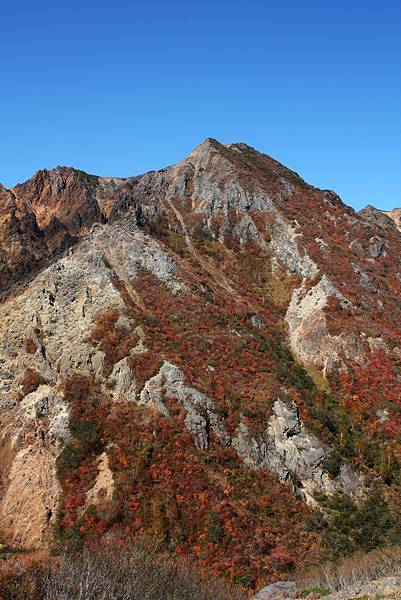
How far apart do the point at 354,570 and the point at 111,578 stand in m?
14.4

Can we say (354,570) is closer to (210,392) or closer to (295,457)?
(295,457)

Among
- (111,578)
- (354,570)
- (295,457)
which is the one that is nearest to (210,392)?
(295,457)

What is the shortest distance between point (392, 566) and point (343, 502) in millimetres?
9559

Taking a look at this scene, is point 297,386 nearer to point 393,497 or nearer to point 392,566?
point 393,497

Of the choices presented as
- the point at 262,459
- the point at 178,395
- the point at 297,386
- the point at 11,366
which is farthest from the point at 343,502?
the point at 11,366

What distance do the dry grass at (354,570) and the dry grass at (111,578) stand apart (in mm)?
4710

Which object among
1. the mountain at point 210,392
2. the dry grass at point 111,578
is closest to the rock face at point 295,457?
the mountain at point 210,392

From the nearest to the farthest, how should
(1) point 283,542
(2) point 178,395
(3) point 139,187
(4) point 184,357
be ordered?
(1) point 283,542 < (2) point 178,395 < (4) point 184,357 < (3) point 139,187

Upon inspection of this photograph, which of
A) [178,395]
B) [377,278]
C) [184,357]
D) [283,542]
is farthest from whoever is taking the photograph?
[377,278]

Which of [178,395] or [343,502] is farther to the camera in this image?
[178,395]

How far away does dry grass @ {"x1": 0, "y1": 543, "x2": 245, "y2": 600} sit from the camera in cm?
1795

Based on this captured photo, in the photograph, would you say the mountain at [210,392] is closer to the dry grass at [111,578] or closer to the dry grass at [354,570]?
the dry grass at [354,570]

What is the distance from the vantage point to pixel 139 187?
321 feet

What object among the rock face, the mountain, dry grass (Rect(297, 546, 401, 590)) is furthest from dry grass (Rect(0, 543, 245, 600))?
the rock face
